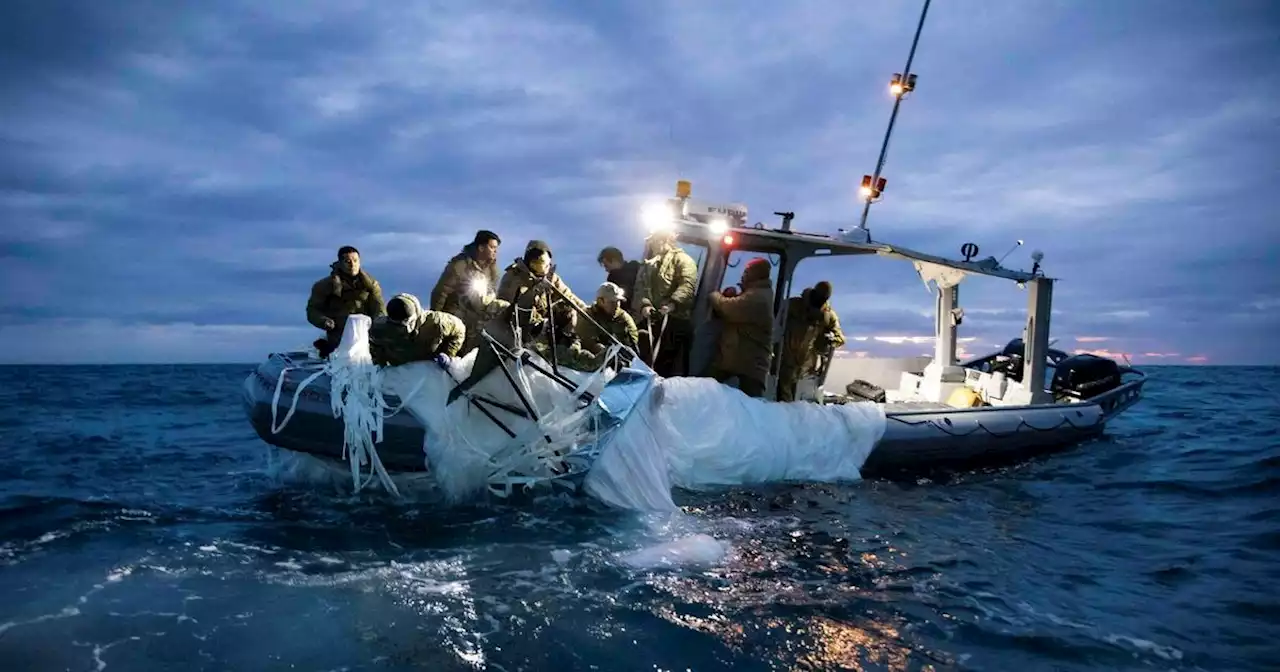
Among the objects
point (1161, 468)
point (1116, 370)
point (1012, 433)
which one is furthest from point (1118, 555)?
point (1116, 370)

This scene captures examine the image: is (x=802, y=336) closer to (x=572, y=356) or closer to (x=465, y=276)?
(x=572, y=356)

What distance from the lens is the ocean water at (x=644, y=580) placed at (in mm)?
3627

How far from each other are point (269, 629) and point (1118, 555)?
5786 millimetres

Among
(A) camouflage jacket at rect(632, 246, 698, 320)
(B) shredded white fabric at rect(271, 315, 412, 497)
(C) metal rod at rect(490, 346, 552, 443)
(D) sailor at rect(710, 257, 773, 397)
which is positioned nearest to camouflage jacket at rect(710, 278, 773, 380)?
(D) sailor at rect(710, 257, 773, 397)

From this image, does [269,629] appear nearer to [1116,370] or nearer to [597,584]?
[597,584]

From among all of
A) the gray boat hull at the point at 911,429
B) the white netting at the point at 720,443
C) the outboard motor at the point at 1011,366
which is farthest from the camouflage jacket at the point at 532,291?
the outboard motor at the point at 1011,366

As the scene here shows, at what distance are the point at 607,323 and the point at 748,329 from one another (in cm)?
158

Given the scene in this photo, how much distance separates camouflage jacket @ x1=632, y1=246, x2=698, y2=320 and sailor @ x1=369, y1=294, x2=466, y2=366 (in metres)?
2.50

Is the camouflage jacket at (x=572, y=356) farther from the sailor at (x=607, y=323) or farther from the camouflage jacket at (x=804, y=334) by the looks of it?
the camouflage jacket at (x=804, y=334)

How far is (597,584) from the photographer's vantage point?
4477mm

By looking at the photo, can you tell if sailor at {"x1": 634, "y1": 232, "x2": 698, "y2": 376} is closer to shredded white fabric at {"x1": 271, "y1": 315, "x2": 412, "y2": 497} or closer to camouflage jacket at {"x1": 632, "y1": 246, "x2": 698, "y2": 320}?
camouflage jacket at {"x1": 632, "y1": 246, "x2": 698, "y2": 320}

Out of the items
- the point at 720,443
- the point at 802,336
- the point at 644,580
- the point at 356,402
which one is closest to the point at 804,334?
the point at 802,336

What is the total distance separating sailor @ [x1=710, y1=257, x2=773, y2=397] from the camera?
7.46 metres

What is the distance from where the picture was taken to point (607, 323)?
6.93m
